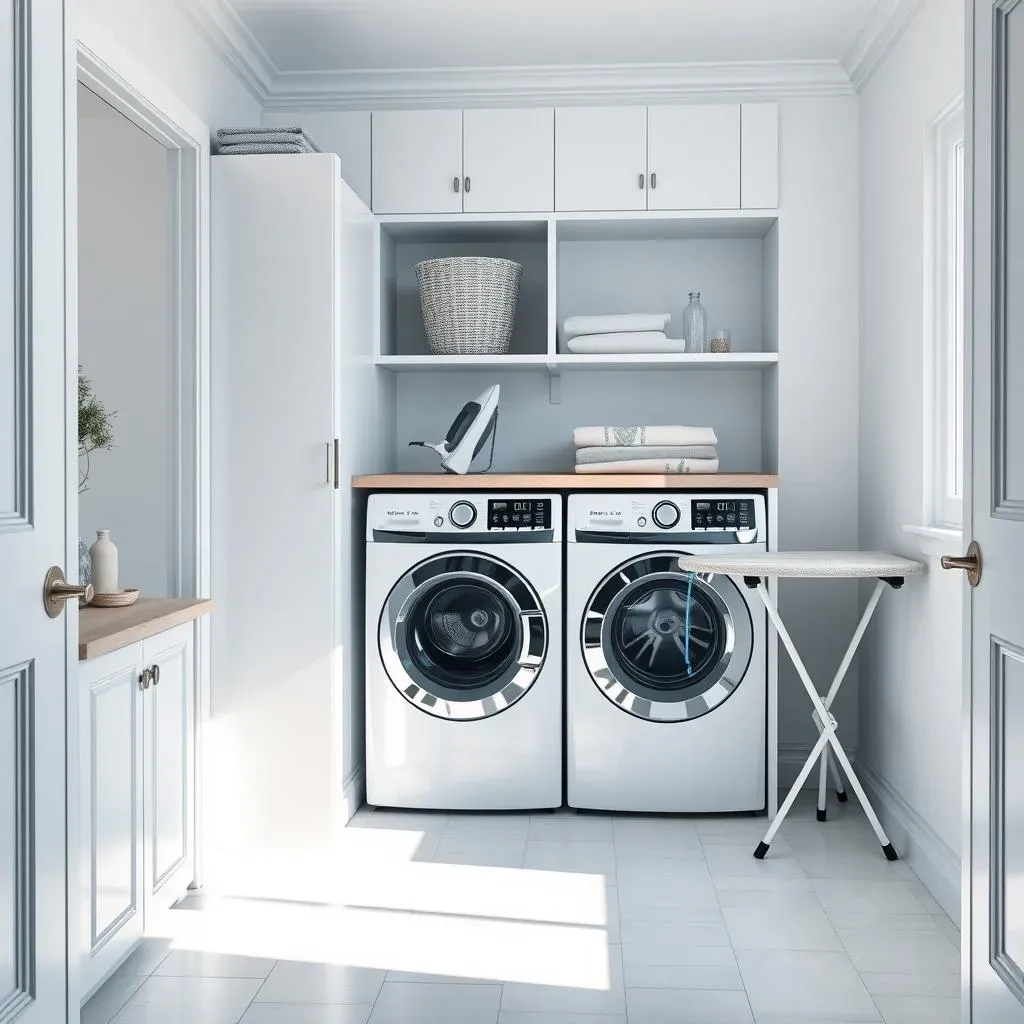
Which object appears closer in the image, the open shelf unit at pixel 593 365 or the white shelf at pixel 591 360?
the white shelf at pixel 591 360

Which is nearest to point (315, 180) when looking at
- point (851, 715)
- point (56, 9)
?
point (56, 9)

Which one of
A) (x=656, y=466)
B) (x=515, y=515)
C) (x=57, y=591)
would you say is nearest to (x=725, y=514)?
(x=656, y=466)

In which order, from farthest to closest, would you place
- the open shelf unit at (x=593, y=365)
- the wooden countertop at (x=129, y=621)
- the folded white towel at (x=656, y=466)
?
the open shelf unit at (x=593, y=365)
the folded white towel at (x=656, y=466)
the wooden countertop at (x=129, y=621)

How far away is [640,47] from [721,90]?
0.38m

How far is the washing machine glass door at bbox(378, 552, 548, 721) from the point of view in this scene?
3.15 meters

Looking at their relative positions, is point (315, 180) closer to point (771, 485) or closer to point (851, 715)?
point (771, 485)

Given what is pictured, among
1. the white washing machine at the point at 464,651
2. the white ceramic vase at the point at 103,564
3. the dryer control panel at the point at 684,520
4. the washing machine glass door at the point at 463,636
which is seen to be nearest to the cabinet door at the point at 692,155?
the dryer control panel at the point at 684,520

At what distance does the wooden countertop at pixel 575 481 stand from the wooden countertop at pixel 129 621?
78 cm

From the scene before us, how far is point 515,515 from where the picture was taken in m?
3.16

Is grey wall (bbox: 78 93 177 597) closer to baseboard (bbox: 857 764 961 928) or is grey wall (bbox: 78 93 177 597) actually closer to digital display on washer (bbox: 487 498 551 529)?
digital display on washer (bbox: 487 498 551 529)

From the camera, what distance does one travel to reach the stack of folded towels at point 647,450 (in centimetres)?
326

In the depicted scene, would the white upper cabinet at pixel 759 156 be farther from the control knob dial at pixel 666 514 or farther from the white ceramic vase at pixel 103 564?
the white ceramic vase at pixel 103 564

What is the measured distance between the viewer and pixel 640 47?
3.24 metres

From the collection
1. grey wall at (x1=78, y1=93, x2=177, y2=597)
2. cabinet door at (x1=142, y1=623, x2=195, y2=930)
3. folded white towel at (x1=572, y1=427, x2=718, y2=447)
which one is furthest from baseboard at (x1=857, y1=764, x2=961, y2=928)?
grey wall at (x1=78, y1=93, x2=177, y2=597)
